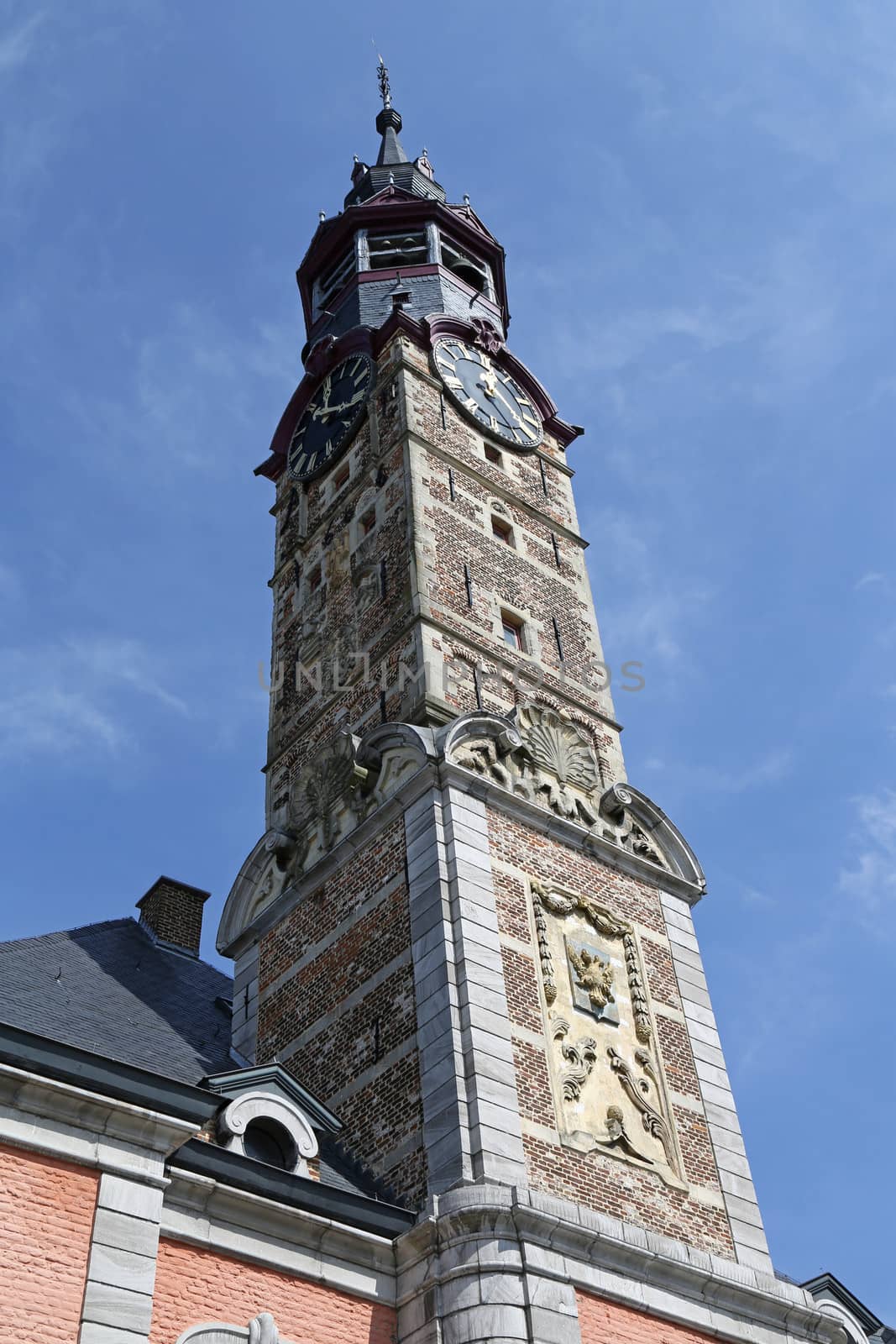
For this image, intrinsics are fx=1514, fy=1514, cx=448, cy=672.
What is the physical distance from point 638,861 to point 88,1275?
30.9 ft

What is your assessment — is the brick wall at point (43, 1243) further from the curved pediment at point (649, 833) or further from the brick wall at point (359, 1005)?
the curved pediment at point (649, 833)

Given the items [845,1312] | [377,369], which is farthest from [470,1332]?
[377,369]

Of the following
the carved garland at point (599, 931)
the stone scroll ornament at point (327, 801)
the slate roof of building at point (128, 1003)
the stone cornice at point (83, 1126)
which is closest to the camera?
the stone cornice at point (83, 1126)

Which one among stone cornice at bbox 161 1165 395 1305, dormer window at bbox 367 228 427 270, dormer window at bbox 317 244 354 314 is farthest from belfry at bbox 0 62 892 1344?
dormer window at bbox 317 244 354 314

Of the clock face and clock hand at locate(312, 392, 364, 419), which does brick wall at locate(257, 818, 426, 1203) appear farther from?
clock hand at locate(312, 392, 364, 419)

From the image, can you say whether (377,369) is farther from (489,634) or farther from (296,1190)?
(296,1190)

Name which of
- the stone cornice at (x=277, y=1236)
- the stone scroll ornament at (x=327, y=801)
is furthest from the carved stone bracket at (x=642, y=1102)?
the stone scroll ornament at (x=327, y=801)

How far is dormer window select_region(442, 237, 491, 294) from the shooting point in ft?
104

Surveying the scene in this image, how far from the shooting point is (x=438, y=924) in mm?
16234

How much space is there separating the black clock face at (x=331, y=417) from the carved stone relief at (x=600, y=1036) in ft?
34.5

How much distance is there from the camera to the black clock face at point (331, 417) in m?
25.5

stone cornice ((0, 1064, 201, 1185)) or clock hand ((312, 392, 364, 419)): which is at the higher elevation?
clock hand ((312, 392, 364, 419))

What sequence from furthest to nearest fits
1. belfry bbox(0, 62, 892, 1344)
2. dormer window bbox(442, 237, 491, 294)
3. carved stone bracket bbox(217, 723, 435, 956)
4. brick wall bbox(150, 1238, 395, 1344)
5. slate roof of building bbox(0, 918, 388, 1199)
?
1. dormer window bbox(442, 237, 491, 294)
2. carved stone bracket bbox(217, 723, 435, 956)
3. slate roof of building bbox(0, 918, 388, 1199)
4. belfry bbox(0, 62, 892, 1344)
5. brick wall bbox(150, 1238, 395, 1344)

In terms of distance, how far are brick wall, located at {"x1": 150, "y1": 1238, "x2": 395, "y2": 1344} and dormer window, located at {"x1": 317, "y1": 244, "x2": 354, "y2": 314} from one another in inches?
864
